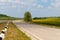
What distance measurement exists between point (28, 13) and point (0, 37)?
9912cm

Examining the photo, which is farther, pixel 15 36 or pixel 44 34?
pixel 44 34

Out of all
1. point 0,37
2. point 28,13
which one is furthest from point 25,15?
point 0,37

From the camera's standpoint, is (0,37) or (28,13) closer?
(0,37)

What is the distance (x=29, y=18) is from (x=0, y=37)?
98.4m

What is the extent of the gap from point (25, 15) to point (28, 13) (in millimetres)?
2307

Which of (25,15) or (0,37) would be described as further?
(25,15)

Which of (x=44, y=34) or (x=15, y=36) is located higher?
(x=15, y=36)

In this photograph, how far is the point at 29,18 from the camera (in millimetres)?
105688

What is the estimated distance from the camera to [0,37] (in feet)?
23.8

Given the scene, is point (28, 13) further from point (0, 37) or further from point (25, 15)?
point (0, 37)

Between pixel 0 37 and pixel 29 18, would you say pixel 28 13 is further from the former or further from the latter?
pixel 0 37

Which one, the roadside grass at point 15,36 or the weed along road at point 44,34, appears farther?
the weed along road at point 44,34

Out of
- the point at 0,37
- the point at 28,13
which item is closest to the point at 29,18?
the point at 28,13

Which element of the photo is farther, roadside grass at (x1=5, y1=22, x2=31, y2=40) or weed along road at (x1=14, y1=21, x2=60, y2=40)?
weed along road at (x1=14, y1=21, x2=60, y2=40)
